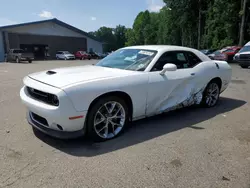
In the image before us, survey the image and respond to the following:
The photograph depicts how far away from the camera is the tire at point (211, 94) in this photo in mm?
5376

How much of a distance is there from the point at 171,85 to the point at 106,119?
1.47 m

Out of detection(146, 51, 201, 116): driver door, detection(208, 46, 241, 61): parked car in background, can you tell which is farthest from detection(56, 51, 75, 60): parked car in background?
detection(146, 51, 201, 116): driver door

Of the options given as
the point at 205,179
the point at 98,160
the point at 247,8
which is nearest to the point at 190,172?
the point at 205,179

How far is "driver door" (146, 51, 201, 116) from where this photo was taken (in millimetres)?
4066

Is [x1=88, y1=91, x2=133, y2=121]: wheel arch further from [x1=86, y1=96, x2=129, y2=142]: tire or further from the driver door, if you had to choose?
the driver door

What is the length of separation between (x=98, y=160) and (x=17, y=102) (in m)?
4.05

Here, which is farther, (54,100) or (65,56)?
(65,56)

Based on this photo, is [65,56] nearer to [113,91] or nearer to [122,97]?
[122,97]

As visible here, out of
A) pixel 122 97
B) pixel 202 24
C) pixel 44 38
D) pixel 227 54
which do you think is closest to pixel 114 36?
pixel 44 38

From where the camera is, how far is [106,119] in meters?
3.61

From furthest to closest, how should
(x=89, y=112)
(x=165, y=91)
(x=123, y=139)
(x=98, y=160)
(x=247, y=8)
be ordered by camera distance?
(x=247, y=8) < (x=165, y=91) < (x=123, y=139) < (x=89, y=112) < (x=98, y=160)

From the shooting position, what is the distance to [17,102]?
20.2ft

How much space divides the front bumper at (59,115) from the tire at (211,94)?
128 inches

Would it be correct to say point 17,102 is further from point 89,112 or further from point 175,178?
point 175,178
